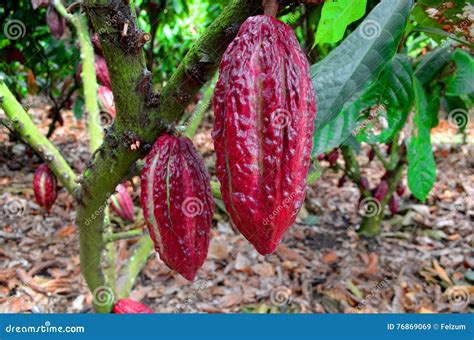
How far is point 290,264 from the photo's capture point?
2.01 metres

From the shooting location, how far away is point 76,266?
2002 millimetres

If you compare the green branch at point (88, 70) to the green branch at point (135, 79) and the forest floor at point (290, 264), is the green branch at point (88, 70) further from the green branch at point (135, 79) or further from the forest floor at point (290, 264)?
the forest floor at point (290, 264)

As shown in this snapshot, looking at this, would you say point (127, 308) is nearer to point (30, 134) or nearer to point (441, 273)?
point (30, 134)

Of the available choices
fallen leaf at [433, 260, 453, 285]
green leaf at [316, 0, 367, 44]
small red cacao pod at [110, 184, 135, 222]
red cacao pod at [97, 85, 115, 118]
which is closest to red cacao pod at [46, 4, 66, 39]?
red cacao pod at [97, 85, 115, 118]

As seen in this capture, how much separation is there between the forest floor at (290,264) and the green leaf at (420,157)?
894 millimetres

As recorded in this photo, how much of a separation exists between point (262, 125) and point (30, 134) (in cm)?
76

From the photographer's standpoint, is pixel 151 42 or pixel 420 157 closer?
pixel 420 157

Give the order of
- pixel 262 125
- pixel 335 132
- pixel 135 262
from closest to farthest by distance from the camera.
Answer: pixel 262 125 → pixel 335 132 → pixel 135 262

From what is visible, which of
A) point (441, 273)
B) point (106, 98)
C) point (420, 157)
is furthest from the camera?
point (441, 273)

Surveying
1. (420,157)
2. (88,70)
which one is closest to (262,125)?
(420,157)

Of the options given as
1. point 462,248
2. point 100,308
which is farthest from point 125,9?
point 462,248

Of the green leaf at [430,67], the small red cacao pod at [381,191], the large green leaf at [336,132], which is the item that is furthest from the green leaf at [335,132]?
the small red cacao pod at [381,191]

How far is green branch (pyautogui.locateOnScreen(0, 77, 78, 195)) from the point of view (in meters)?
0.96

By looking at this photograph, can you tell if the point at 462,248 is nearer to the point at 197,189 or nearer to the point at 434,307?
the point at 434,307
